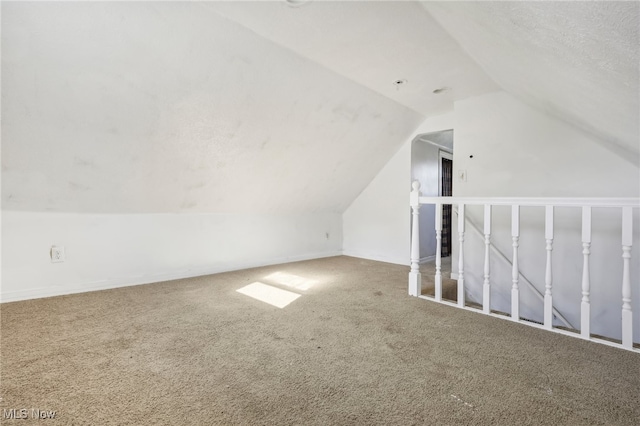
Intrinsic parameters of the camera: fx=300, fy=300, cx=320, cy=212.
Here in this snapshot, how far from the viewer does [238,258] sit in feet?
12.1

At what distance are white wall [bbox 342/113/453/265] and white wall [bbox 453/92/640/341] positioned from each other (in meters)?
0.60

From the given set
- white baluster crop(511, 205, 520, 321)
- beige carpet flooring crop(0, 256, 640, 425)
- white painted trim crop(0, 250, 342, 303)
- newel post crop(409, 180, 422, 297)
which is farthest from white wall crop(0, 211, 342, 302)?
white baluster crop(511, 205, 520, 321)

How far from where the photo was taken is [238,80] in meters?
2.30

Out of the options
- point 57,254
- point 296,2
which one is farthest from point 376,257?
point 57,254

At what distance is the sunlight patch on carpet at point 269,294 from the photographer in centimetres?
246

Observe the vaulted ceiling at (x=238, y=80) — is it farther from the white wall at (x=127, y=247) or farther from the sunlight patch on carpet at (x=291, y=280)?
the sunlight patch on carpet at (x=291, y=280)

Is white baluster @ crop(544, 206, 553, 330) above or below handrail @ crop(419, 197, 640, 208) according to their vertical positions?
below

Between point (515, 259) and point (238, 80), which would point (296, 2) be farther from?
point (515, 259)

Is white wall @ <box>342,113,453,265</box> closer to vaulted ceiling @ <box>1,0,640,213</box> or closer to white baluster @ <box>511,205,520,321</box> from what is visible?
vaulted ceiling @ <box>1,0,640,213</box>

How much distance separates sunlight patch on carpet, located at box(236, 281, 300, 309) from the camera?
2455 mm

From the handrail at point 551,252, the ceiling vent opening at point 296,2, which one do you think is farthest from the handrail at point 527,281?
the ceiling vent opening at point 296,2

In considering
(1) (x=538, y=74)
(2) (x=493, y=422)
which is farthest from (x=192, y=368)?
(1) (x=538, y=74)

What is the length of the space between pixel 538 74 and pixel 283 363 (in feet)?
7.02

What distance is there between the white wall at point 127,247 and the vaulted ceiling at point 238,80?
0.52ft
